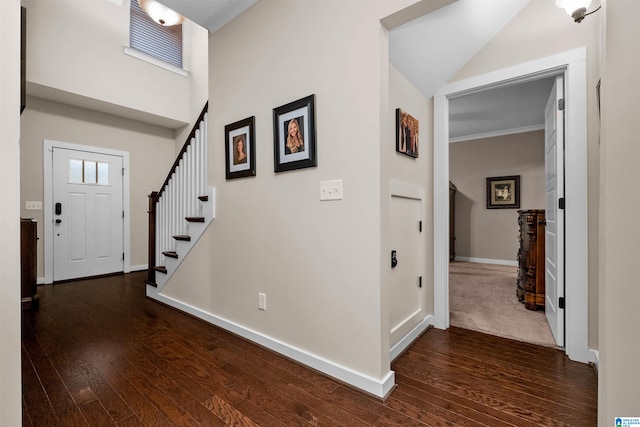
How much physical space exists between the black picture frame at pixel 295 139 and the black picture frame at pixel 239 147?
256 millimetres

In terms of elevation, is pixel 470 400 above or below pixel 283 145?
below

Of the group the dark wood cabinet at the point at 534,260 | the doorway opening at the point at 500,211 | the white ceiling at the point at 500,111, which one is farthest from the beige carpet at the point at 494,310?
the white ceiling at the point at 500,111

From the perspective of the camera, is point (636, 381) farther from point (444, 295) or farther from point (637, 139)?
point (444, 295)

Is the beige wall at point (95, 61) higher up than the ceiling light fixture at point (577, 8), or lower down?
higher up

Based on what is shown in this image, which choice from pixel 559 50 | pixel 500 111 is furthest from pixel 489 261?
pixel 559 50

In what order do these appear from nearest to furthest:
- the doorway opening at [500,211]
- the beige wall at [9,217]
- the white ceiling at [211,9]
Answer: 1. the beige wall at [9,217]
2. the white ceiling at [211,9]
3. the doorway opening at [500,211]

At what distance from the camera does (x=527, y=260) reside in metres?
2.92

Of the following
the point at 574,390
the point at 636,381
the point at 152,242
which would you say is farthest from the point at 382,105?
the point at 152,242

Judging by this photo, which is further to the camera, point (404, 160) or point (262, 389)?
point (404, 160)

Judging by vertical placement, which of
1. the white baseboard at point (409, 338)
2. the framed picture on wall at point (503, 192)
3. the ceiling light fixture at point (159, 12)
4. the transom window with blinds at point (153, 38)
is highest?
the transom window with blinds at point (153, 38)

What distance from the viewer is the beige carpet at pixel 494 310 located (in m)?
2.37

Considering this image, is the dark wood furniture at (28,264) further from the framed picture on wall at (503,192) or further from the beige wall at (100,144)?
the framed picture on wall at (503,192)

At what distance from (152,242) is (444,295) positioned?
321cm

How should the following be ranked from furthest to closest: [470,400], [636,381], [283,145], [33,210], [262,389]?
[33,210] → [283,145] → [262,389] → [470,400] → [636,381]
